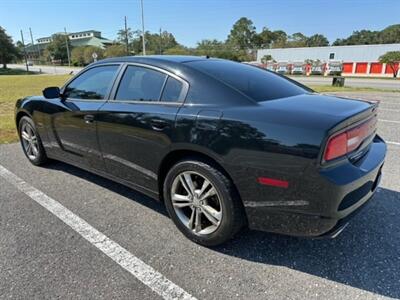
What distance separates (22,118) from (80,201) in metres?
2.08

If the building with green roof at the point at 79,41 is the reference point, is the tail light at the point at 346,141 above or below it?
below

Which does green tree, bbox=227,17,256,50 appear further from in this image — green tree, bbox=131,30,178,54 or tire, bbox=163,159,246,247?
tire, bbox=163,159,246,247

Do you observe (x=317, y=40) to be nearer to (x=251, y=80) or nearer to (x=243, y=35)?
(x=243, y=35)

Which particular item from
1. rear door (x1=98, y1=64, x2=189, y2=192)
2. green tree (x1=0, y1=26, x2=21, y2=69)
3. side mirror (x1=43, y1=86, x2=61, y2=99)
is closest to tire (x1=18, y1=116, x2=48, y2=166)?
side mirror (x1=43, y1=86, x2=61, y2=99)

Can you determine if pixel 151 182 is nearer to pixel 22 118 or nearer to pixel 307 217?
pixel 307 217

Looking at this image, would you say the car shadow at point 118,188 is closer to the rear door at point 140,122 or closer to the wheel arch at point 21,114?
the rear door at point 140,122

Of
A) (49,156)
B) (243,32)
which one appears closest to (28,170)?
(49,156)

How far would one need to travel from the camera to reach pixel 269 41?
352 ft

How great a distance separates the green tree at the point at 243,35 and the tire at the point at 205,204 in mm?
105096

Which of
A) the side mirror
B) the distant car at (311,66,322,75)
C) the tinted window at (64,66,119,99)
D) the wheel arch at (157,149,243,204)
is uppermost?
the tinted window at (64,66,119,99)

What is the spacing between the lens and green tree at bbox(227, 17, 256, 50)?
102m

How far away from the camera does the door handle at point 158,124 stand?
2604 millimetres

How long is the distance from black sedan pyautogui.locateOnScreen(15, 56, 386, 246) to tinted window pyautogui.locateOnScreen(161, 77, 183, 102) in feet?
0.03

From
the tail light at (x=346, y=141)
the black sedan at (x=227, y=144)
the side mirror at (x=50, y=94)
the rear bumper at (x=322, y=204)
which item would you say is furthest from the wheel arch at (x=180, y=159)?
the side mirror at (x=50, y=94)
